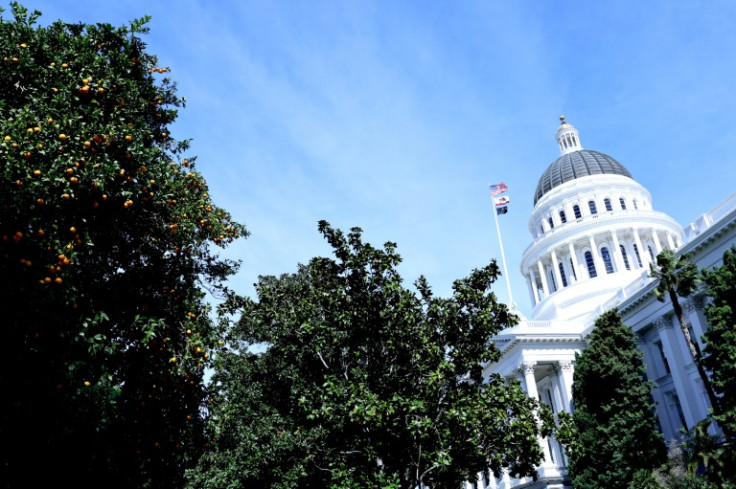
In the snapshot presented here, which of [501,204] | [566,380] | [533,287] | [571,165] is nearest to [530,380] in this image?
[566,380]

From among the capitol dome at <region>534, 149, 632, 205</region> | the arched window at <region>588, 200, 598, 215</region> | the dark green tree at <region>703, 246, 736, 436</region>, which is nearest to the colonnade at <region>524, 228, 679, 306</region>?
the arched window at <region>588, 200, 598, 215</region>

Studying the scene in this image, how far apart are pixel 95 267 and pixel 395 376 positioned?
23.7ft

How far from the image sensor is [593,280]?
202 ft

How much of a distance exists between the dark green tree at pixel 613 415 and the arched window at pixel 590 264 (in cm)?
2669

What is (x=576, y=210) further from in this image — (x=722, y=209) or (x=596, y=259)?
(x=722, y=209)

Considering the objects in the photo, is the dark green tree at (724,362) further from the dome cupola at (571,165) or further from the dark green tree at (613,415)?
the dome cupola at (571,165)

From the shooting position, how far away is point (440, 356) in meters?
15.0

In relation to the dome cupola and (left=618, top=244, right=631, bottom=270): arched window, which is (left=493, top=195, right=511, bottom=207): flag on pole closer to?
(left=618, top=244, right=631, bottom=270): arched window

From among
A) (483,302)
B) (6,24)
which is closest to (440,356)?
(483,302)

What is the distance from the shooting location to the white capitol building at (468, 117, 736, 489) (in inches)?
1518

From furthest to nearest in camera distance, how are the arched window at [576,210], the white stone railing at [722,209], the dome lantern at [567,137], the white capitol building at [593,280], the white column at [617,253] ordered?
the dome lantern at [567,137], the arched window at [576,210], the white column at [617,253], the white capitol building at [593,280], the white stone railing at [722,209]

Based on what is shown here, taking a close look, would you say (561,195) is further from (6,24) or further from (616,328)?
(6,24)

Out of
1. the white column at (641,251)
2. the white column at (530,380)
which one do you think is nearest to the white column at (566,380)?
the white column at (530,380)

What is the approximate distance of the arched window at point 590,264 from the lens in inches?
2520
